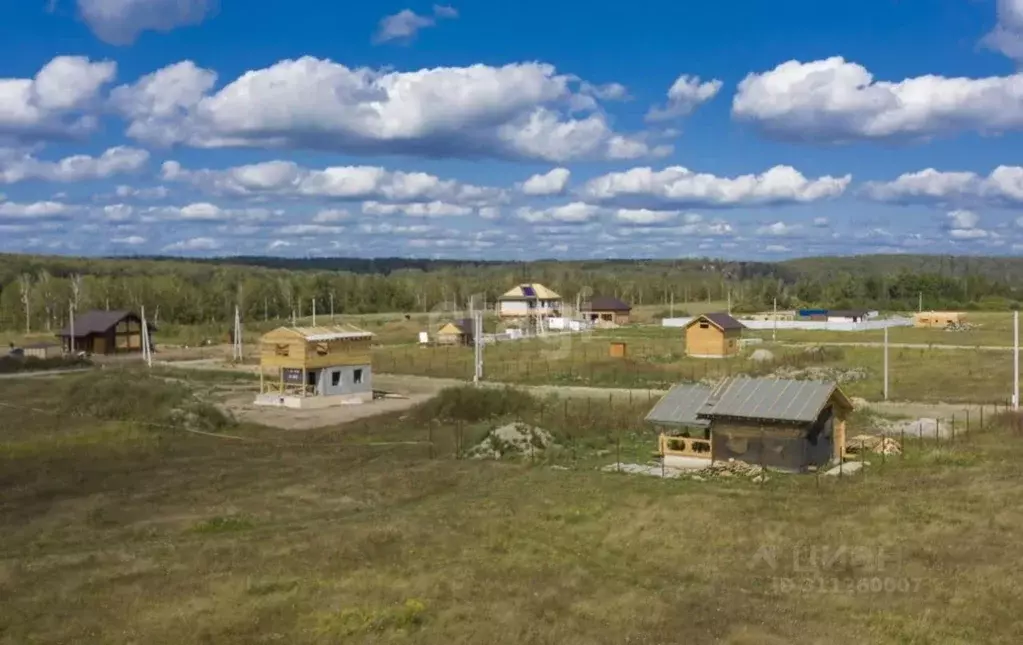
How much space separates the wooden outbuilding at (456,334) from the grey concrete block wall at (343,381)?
100 ft

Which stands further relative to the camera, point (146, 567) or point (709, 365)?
point (709, 365)

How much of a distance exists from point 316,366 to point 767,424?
82.9 ft

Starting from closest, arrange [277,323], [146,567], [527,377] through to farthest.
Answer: [146,567], [527,377], [277,323]

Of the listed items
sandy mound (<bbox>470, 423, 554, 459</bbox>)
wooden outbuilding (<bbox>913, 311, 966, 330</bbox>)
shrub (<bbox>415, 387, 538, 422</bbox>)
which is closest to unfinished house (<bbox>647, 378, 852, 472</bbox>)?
sandy mound (<bbox>470, 423, 554, 459</bbox>)

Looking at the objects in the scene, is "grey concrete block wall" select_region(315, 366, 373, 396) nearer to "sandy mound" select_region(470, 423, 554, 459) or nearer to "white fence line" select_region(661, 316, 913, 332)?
"sandy mound" select_region(470, 423, 554, 459)

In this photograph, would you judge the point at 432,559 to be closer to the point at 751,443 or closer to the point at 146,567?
the point at 146,567

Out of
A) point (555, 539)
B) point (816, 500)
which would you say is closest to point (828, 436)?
point (816, 500)

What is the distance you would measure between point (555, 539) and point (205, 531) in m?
7.38

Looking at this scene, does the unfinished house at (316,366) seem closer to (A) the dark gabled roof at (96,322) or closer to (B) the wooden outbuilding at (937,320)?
(A) the dark gabled roof at (96,322)

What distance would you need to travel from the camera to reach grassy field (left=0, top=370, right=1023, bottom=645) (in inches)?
537

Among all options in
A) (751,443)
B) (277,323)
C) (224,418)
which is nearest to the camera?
(751,443)

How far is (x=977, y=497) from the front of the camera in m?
20.5

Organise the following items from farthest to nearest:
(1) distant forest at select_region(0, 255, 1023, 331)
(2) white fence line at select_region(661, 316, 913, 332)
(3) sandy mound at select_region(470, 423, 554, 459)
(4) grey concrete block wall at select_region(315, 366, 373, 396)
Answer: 1. (1) distant forest at select_region(0, 255, 1023, 331)
2. (2) white fence line at select_region(661, 316, 913, 332)
3. (4) grey concrete block wall at select_region(315, 366, 373, 396)
4. (3) sandy mound at select_region(470, 423, 554, 459)

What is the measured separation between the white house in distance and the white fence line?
15191 mm
